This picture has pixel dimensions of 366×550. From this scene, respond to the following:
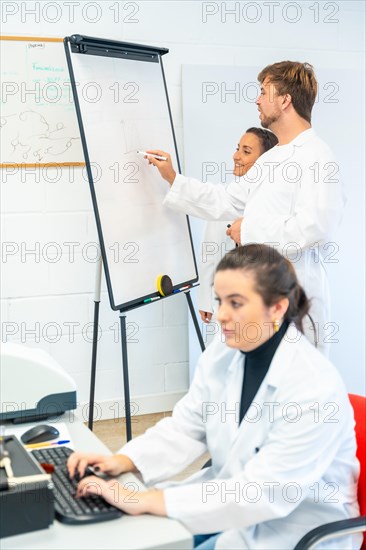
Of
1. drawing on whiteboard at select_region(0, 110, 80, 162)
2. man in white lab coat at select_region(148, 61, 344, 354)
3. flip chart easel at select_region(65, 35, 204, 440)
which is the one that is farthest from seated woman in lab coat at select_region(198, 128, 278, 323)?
drawing on whiteboard at select_region(0, 110, 80, 162)

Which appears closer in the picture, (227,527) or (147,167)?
(227,527)

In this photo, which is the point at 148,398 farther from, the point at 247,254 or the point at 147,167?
the point at 247,254

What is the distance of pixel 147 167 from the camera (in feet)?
9.67

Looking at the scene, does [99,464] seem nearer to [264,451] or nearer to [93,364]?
[264,451]

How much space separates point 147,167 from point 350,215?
4.69 feet

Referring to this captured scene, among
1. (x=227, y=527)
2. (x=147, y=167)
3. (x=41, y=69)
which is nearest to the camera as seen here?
(x=227, y=527)

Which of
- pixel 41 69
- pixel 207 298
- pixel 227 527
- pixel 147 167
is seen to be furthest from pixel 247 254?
pixel 41 69

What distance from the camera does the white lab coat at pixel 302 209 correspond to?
2.59 metres

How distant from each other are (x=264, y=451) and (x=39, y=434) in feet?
1.59

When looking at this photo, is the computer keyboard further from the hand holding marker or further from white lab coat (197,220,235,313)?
white lab coat (197,220,235,313)

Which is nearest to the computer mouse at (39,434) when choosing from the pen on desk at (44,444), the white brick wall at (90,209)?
the pen on desk at (44,444)

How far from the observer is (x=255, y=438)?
146cm

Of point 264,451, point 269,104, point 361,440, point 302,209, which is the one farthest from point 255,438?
point 269,104

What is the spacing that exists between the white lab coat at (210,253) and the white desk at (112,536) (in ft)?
7.08
